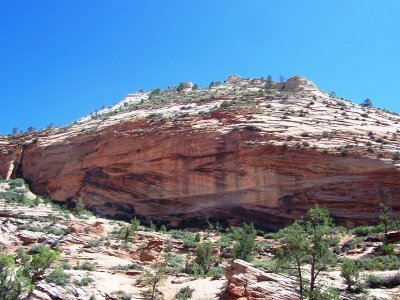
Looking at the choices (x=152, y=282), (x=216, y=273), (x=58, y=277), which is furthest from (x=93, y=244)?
(x=216, y=273)

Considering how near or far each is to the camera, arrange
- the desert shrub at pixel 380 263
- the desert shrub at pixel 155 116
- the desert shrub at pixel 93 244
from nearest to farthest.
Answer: the desert shrub at pixel 380 263
the desert shrub at pixel 93 244
the desert shrub at pixel 155 116

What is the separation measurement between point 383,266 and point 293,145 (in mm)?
17419

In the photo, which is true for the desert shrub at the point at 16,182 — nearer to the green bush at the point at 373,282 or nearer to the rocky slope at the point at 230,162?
the rocky slope at the point at 230,162

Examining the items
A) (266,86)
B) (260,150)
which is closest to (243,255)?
(260,150)

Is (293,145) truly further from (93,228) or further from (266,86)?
(266,86)

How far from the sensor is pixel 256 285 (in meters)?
18.6

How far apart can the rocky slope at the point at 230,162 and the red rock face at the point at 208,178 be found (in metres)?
0.09

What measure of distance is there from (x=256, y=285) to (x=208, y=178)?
70.9 feet

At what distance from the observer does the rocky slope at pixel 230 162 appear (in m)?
36.2

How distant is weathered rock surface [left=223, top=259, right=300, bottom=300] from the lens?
18172 millimetres

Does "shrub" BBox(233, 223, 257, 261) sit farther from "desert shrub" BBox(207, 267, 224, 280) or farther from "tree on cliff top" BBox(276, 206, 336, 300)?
"tree on cliff top" BBox(276, 206, 336, 300)

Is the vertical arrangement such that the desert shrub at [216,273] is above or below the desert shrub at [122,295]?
above

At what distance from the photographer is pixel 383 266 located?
22312 mm

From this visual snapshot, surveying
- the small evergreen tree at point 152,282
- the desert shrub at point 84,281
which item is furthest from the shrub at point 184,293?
the desert shrub at point 84,281
